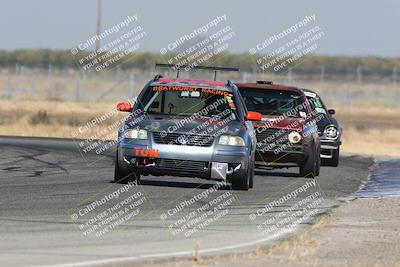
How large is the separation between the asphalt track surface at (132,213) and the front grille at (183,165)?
1.06 feet

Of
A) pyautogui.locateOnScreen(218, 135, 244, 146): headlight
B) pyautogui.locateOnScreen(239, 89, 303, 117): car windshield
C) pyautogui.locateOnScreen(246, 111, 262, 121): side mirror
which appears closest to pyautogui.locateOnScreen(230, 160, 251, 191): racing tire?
pyautogui.locateOnScreen(218, 135, 244, 146): headlight

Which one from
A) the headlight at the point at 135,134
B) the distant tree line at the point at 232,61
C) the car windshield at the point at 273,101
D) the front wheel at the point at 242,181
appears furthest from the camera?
the distant tree line at the point at 232,61

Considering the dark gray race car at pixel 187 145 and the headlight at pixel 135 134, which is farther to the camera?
the headlight at pixel 135 134

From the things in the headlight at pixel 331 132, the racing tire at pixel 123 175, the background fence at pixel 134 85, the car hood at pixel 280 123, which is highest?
the car hood at pixel 280 123

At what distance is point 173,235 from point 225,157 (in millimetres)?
4854

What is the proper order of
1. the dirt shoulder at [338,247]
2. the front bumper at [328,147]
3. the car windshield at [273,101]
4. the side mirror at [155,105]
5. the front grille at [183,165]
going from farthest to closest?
the front bumper at [328,147], the car windshield at [273,101], the side mirror at [155,105], the front grille at [183,165], the dirt shoulder at [338,247]

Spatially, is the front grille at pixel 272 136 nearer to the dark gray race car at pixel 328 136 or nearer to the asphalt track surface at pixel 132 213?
the asphalt track surface at pixel 132 213

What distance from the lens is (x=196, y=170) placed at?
16547mm

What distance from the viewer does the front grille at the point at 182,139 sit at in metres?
16.5

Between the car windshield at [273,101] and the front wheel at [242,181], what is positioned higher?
the car windshield at [273,101]

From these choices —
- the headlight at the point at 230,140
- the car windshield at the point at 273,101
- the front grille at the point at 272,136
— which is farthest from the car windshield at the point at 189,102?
the car windshield at the point at 273,101

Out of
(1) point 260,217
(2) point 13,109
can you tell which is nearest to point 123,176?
(1) point 260,217

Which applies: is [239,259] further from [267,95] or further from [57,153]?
[57,153]

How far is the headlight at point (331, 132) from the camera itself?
2412cm
